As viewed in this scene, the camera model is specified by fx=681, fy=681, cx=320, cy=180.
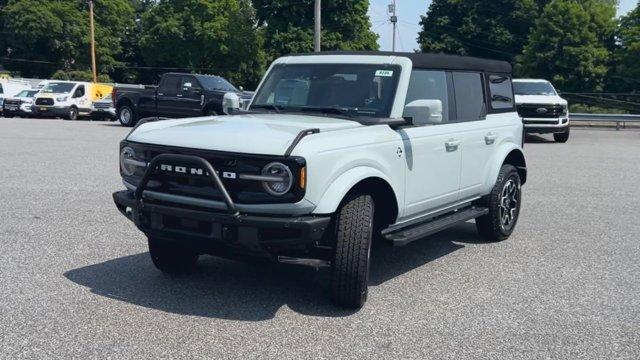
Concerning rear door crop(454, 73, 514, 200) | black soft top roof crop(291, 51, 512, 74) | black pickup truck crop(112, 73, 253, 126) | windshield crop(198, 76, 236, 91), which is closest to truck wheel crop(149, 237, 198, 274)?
black soft top roof crop(291, 51, 512, 74)

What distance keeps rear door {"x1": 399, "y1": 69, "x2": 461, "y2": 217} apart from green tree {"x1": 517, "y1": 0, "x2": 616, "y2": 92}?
38.4 meters

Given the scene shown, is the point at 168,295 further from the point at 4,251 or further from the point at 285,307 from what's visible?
the point at 4,251

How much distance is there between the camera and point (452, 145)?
611 centimetres

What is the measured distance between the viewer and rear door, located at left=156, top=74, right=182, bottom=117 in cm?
2186

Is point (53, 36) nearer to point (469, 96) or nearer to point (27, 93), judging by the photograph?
point (27, 93)

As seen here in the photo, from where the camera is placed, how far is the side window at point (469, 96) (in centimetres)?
658

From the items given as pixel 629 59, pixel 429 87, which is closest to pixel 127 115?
pixel 429 87

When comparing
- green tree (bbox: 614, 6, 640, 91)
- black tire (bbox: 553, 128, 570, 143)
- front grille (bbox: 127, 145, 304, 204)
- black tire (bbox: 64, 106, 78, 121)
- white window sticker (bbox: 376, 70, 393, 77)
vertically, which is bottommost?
black tire (bbox: 553, 128, 570, 143)

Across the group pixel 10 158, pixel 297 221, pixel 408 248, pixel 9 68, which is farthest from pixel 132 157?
pixel 9 68

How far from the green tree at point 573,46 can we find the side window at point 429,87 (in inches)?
1509

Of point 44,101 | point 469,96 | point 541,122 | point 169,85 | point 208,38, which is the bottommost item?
point 541,122

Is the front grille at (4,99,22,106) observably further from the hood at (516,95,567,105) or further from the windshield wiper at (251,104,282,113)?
the windshield wiper at (251,104,282,113)

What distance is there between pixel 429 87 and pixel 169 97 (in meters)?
17.1

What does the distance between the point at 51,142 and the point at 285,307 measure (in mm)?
14022
